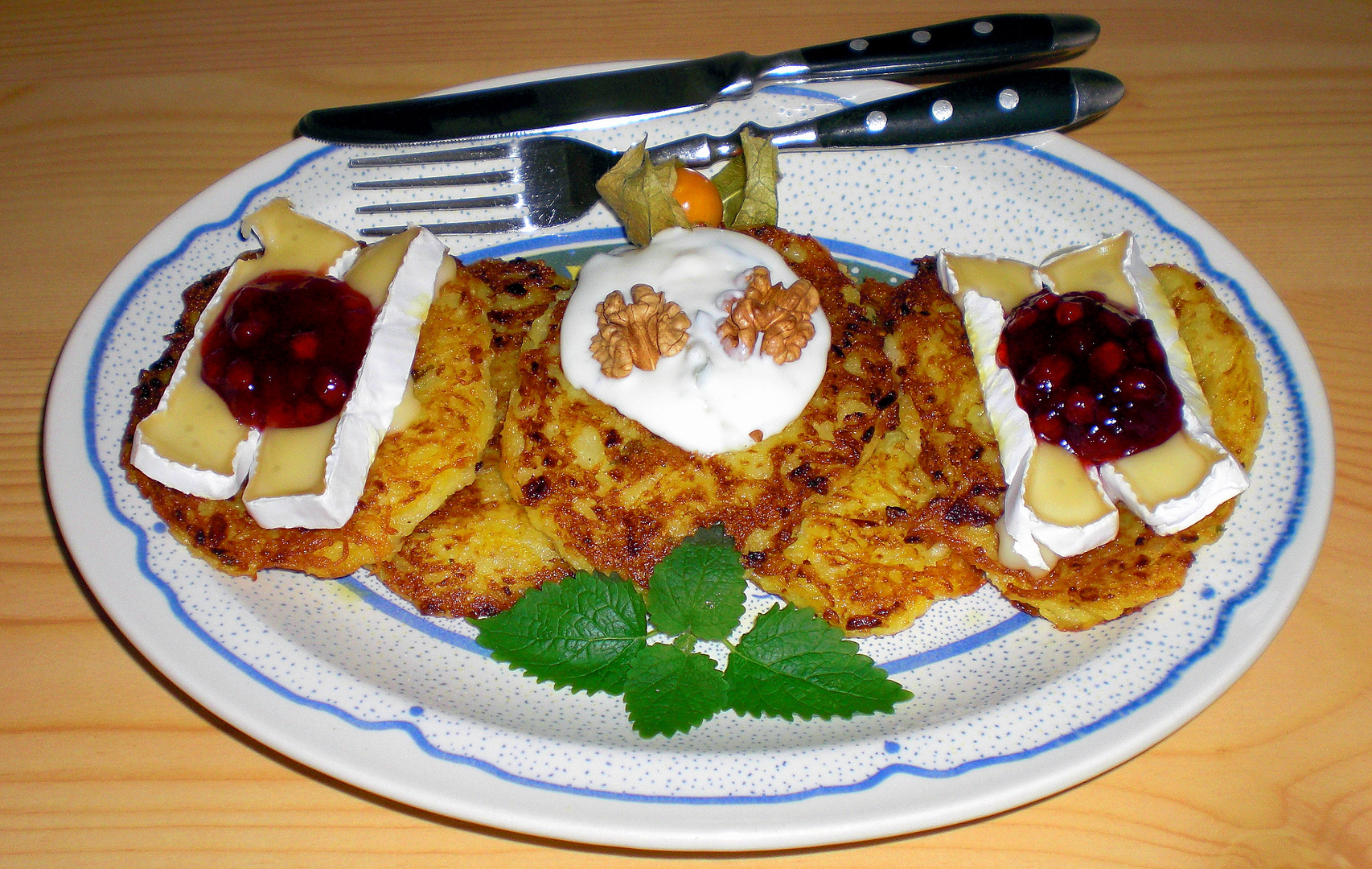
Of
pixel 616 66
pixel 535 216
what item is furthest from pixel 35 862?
pixel 616 66

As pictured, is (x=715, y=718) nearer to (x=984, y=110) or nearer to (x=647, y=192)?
(x=647, y=192)

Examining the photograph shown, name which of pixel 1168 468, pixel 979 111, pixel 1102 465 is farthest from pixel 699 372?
pixel 979 111

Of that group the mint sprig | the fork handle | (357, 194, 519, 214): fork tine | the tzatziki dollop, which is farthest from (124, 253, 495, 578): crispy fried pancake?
the fork handle

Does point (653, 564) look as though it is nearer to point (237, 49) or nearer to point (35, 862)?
point (35, 862)

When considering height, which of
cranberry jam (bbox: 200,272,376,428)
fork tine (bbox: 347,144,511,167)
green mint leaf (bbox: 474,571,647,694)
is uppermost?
fork tine (bbox: 347,144,511,167)

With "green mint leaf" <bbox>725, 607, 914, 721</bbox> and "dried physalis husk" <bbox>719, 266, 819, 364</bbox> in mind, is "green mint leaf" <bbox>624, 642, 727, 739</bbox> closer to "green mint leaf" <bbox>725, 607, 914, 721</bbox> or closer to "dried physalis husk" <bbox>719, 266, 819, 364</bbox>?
"green mint leaf" <bbox>725, 607, 914, 721</bbox>
